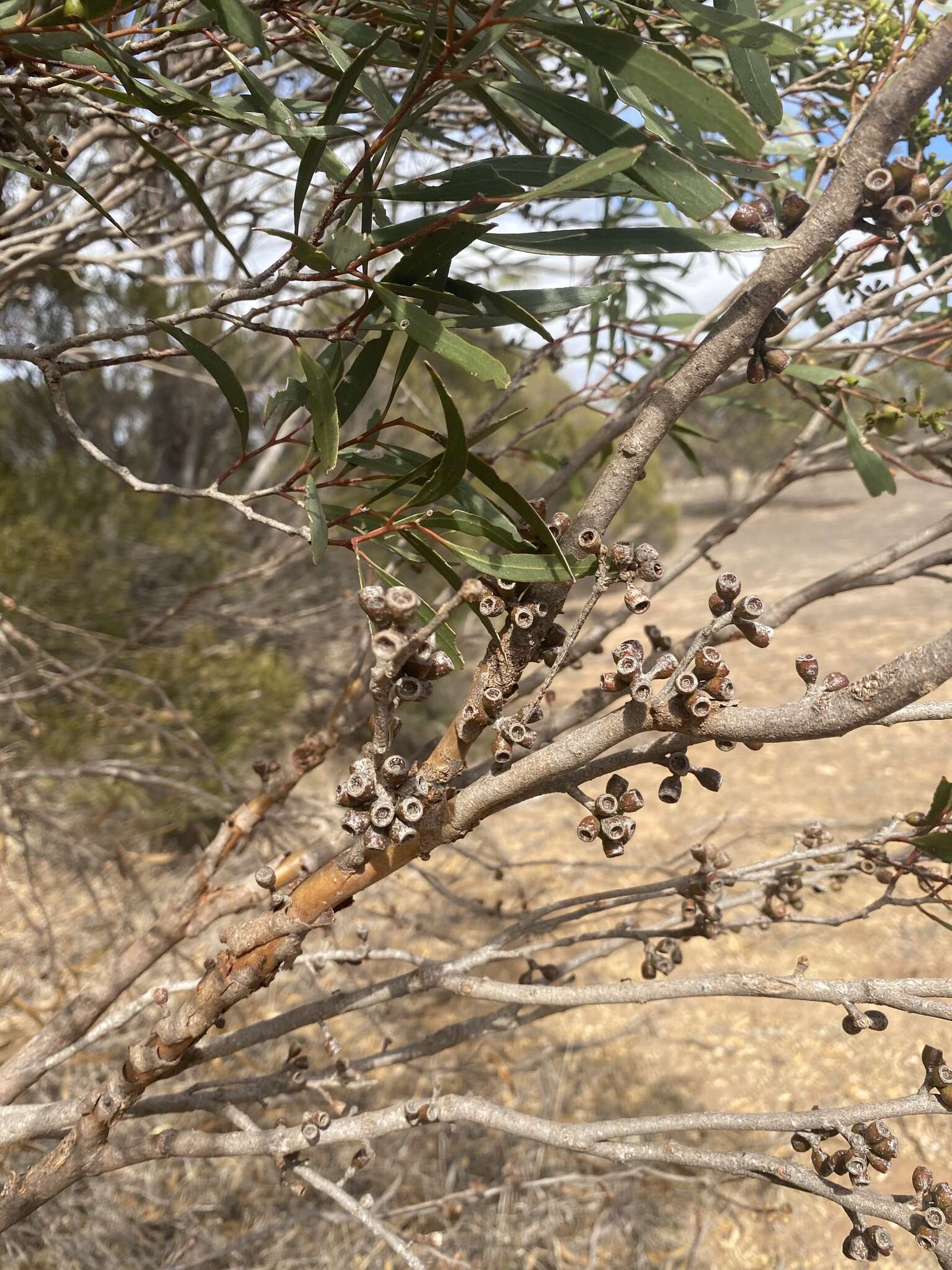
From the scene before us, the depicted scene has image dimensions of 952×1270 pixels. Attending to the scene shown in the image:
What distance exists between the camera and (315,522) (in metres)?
0.52

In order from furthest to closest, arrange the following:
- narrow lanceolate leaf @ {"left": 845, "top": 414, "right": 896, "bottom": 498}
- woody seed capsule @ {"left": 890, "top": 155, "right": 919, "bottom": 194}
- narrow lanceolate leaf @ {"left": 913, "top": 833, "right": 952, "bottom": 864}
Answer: narrow lanceolate leaf @ {"left": 845, "top": 414, "right": 896, "bottom": 498}, narrow lanceolate leaf @ {"left": 913, "top": 833, "right": 952, "bottom": 864}, woody seed capsule @ {"left": 890, "top": 155, "right": 919, "bottom": 194}

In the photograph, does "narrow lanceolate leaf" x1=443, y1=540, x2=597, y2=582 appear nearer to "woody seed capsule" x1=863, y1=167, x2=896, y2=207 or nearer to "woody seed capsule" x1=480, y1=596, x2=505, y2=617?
"woody seed capsule" x1=480, y1=596, x2=505, y2=617

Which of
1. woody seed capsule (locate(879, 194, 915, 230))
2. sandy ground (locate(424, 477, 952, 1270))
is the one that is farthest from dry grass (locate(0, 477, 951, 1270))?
woody seed capsule (locate(879, 194, 915, 230))

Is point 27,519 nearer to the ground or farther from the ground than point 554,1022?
farther from the ground

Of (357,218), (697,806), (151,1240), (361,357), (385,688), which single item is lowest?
(697,806)

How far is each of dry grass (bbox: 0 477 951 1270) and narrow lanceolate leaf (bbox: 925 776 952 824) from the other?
0.33 m

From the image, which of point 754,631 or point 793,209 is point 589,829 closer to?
point 754,631

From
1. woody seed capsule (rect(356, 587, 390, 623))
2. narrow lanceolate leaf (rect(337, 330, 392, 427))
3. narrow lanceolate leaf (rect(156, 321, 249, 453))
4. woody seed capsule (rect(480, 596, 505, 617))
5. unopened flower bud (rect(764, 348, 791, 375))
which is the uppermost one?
narrow lanceolate leaf (rect(156, 321, 249, 453))

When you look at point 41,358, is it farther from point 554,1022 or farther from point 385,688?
point 554,1022

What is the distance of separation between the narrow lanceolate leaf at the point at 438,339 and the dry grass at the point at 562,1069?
599 millimetres

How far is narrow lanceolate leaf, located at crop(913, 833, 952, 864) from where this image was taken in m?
0.60

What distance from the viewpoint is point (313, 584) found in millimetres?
4270

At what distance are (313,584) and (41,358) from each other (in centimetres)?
370

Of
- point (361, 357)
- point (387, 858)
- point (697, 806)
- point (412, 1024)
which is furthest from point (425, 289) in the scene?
point (697, 806)
